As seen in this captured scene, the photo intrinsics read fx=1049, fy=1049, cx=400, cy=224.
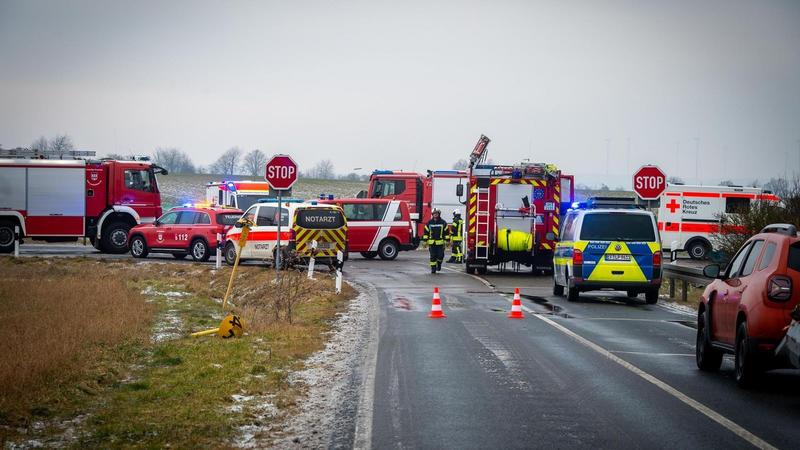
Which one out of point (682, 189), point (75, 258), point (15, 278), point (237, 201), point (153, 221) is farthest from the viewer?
point (237, 201)

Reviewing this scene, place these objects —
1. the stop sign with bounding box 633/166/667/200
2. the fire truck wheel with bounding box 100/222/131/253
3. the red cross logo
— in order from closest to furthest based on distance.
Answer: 1. the stop sign with bounding box 633/166/667/200
2. the fire truck wheel with bounding box 100/222/131/253
3. the red cross logo

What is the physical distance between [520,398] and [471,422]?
4.46 feet

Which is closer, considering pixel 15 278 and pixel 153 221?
pixel 15 278

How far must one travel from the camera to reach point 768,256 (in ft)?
37.2

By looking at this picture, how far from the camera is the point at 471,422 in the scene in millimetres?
9211

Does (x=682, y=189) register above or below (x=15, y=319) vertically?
above

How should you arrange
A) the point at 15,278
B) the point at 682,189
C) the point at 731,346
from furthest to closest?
the point at 682,189, the point at 15,278, the point at 731,346

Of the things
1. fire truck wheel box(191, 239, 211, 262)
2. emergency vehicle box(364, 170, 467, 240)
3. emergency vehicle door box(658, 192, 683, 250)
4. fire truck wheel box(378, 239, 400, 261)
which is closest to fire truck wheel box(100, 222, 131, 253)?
fire truck wheel box(191, 239, 211, 262)

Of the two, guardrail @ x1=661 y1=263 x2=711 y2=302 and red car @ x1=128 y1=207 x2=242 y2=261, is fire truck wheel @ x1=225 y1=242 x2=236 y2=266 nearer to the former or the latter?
red car @ x1=128 y1=207 x2=242 y2=261

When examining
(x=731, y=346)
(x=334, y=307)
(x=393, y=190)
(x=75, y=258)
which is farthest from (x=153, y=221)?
(x=731, y=346)

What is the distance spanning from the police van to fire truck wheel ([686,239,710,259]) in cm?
2033

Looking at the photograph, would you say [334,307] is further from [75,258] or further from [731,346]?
[75,258]

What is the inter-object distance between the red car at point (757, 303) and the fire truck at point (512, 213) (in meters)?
18.3

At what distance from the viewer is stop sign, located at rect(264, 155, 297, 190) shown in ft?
67.1
